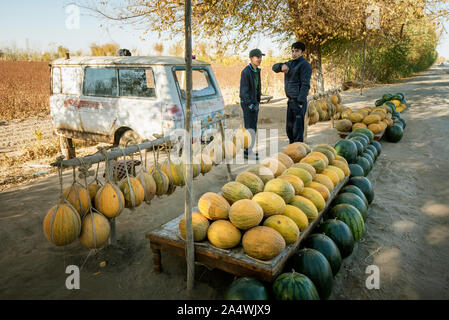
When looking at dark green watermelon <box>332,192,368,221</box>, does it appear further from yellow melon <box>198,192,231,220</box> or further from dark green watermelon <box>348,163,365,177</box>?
yellow melon <box>198,192,231,220</box>

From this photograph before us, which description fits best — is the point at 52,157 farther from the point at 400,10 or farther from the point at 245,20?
the point at 400,10

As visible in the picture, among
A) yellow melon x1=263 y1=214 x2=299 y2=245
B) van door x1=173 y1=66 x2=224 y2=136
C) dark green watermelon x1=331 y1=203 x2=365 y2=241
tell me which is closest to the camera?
yellow melon x1=263 y1=214 x2=299 y2=245

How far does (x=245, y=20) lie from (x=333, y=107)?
14.6ft

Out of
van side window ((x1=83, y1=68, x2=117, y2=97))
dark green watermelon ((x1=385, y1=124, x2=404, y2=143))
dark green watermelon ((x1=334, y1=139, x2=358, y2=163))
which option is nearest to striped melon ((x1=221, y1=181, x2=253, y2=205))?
dark green watermelon ((x1=334, y1=139, x2=358, y2=163))

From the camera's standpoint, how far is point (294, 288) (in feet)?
7.22

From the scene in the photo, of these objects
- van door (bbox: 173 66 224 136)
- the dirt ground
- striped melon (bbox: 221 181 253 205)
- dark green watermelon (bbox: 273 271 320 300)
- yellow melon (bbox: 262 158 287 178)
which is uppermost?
van door (bbox: 173 66 224 136)

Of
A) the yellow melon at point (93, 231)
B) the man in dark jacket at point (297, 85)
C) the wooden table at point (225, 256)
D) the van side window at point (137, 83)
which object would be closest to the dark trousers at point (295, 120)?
the man in dark jacket at point (297, 85)

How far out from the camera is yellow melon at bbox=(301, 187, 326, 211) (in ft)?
10.3

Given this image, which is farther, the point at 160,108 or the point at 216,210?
the point at 160,108

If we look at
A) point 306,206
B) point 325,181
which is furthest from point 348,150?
point 306,206

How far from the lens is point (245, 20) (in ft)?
33.2

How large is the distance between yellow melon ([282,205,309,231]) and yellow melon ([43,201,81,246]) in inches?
76.5

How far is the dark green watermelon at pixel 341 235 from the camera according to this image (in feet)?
9.85
